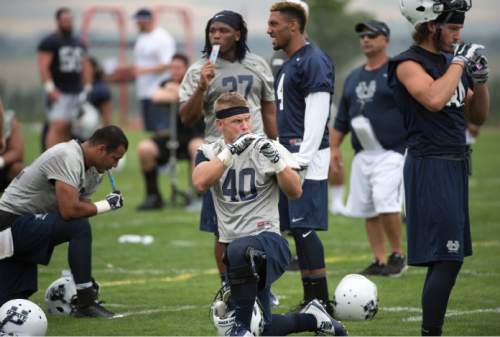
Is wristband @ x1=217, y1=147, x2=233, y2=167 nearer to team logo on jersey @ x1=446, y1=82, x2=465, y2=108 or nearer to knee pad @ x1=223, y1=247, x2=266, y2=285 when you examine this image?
knee pad @ x1=223, y1=247, x2=266, y2=285

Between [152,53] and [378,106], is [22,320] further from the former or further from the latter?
[152,53]

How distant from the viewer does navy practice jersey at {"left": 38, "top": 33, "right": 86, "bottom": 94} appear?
17.8 meters

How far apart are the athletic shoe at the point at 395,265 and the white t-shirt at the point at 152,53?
800 cm

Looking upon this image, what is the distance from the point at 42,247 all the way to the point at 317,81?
225cm

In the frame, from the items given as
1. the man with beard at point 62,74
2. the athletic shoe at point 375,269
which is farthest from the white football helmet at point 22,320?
the man with beard at point 62,74

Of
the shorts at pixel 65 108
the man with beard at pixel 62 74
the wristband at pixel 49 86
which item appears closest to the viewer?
the wristband at pixel 49 86

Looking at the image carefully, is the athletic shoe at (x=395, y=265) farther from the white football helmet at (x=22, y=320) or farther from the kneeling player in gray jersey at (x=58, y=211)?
the white football helmet at (x=22, y=320)

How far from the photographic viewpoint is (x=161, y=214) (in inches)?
573

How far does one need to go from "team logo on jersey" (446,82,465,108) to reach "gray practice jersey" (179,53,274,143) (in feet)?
6.58

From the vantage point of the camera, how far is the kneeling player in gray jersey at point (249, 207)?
21.5ft

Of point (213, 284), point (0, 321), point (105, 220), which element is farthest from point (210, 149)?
point (105, 220)

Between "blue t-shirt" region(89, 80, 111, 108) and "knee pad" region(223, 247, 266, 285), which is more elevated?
"knee pad" region(223, 247, 266, 285)

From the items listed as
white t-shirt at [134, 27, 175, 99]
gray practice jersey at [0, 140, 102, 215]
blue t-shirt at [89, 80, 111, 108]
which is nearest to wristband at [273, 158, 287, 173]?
gray practice jersey at [0, 140, 102, 215]

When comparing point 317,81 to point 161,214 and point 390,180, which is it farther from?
point 161,214
